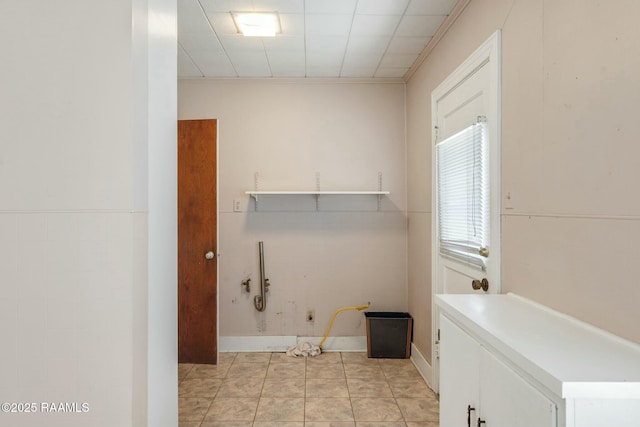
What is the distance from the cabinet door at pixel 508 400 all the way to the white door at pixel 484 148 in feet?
2.43

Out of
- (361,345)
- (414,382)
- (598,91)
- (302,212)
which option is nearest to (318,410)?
(414,382)

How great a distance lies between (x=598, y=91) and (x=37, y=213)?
2.00 m

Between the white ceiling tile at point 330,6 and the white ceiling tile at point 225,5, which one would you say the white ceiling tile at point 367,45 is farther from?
the white ceiling tile at point 225,5

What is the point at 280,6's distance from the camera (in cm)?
213

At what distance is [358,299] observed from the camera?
3332mm

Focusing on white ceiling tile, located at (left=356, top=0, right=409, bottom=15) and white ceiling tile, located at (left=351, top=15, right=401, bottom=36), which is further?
white ceiling tile, located at (left=351, top=15, right=401, bottom=36)

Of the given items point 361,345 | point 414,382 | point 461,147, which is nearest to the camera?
point 461,147

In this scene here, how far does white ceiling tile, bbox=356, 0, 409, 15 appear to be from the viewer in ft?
6.79

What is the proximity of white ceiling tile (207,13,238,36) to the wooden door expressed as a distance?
76 centimetres

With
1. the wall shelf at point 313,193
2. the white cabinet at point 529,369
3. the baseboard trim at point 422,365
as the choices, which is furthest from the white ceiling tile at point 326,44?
the baseboard trim at point 422,365

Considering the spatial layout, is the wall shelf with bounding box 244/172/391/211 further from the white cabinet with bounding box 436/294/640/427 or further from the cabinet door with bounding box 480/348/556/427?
the cabinet door with bounding box 480/348/556/427

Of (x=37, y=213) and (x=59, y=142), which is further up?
(x=59, y=142)

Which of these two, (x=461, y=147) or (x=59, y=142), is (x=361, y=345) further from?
(x=59, y=142)

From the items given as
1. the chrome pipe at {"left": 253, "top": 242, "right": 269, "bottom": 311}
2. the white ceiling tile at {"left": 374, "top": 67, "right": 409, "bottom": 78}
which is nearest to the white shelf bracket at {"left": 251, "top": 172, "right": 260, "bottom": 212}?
the chrome pipe at {"left": 253, "top": 242, "right": 269, "bottom": 311}
